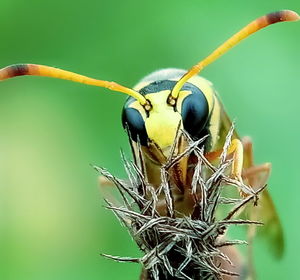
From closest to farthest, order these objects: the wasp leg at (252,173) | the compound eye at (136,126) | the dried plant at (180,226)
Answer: the dried plant at (180,226) → the compound eye at (136,126) → the wasp leg at (252,173)

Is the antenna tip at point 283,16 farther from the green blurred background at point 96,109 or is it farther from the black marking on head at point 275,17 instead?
the green blurred background at point 96,109

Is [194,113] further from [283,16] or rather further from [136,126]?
[283,16]

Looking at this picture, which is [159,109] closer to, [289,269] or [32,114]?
[289,269]

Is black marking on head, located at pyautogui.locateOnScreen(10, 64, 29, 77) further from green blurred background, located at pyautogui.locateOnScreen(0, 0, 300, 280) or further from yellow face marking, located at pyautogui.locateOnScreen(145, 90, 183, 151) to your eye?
green blurred background, located at pyautogui.locateOnScreen(0, 0, 300, 280)

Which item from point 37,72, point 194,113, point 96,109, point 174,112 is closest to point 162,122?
point 174,112

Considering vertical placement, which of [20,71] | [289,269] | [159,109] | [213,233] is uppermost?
[20,71]

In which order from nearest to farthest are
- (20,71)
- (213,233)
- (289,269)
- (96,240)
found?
(213,233) → (20,71) → (289,269) → (96,240)

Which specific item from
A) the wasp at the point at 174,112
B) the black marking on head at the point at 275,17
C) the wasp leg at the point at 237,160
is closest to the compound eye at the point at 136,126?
the wasp at the point at 174,112

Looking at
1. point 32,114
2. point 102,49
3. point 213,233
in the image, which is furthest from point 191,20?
point 213,233
